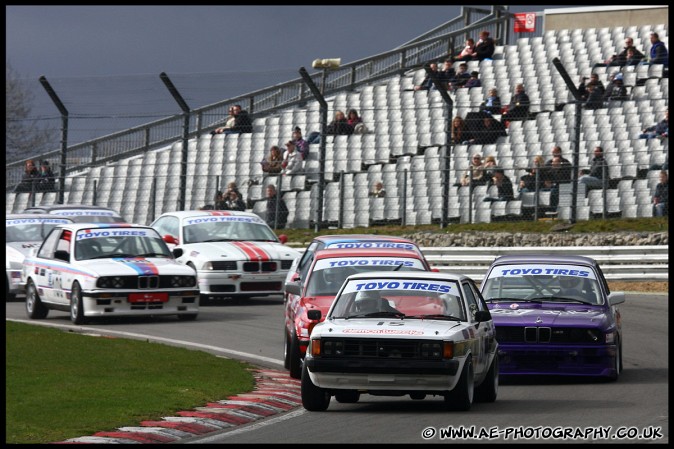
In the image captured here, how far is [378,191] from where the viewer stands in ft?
96.2

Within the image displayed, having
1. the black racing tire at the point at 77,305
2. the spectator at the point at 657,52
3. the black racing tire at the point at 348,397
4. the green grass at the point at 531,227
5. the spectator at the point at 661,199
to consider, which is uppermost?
the spectator at the point at 657,52

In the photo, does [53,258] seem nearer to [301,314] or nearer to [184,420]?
[301,314]

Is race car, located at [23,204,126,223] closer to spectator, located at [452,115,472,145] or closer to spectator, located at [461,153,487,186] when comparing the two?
spectator, located at [461,153,487,186]

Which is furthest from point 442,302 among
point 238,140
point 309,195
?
point 238,140

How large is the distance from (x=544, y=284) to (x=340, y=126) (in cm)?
1638

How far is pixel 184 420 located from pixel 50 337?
693 cm

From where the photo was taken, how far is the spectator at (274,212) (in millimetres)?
30422

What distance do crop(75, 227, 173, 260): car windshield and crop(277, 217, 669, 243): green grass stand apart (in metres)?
7.74

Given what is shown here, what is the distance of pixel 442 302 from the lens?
1239 cm

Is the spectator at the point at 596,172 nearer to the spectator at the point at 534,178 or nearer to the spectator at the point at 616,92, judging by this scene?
the spectator at the point at 534,178

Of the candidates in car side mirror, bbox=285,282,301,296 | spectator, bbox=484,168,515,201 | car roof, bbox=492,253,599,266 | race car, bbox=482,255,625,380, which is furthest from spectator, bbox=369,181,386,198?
car side mirror, bbox=285,282,301,296

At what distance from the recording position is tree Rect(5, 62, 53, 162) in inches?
1318

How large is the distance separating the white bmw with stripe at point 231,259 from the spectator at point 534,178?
5.82 metres

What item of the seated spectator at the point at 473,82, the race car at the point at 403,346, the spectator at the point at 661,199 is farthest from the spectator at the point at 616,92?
the race car at the point at 403,346
